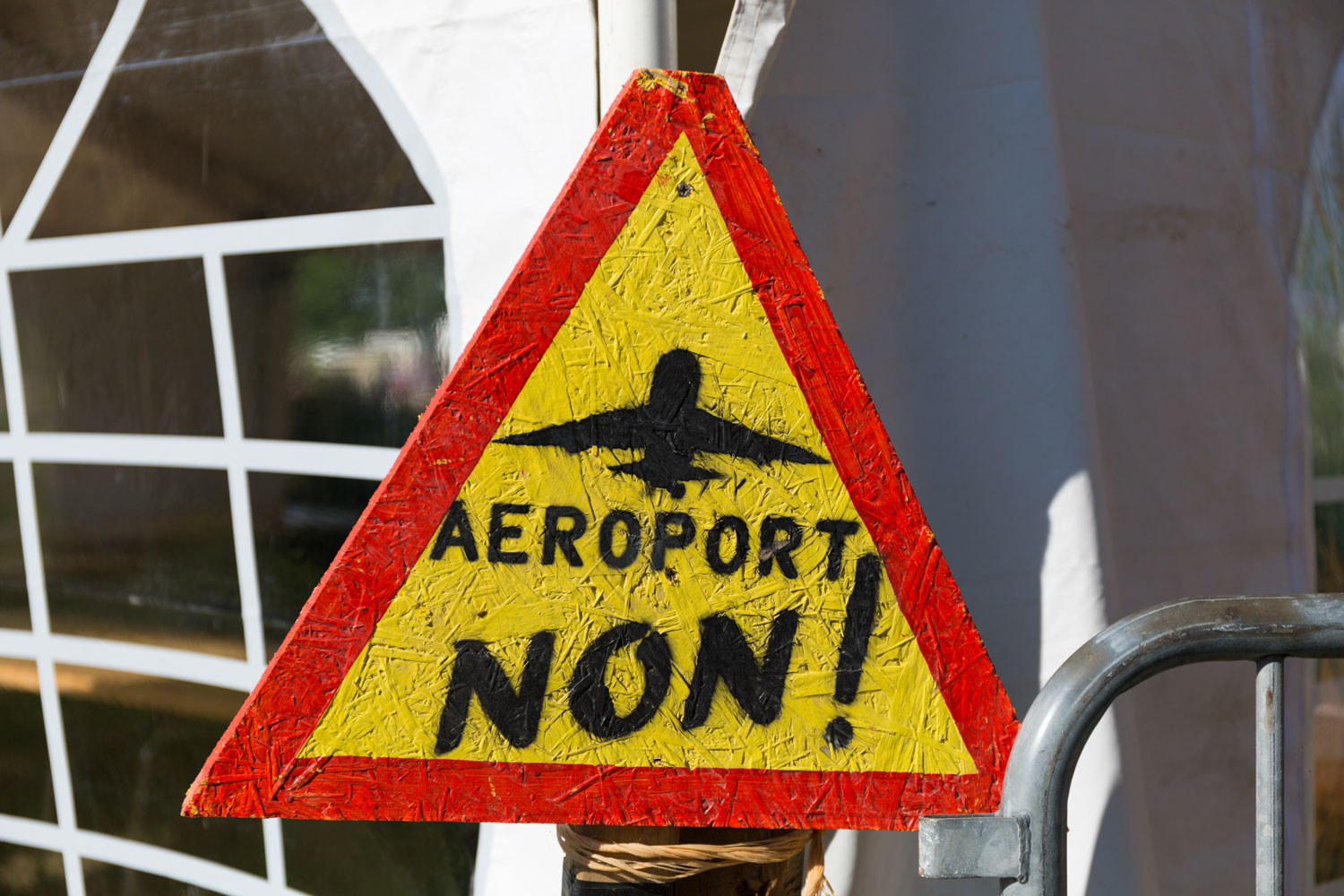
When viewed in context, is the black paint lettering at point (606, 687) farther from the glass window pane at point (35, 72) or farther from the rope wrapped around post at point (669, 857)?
the glass window pane at point (35, 72)

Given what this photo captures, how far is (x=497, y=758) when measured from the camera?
0.60 metres

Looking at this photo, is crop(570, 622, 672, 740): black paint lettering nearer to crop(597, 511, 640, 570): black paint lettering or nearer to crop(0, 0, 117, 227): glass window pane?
crop(597, 511, 640, 570): black paint lettering

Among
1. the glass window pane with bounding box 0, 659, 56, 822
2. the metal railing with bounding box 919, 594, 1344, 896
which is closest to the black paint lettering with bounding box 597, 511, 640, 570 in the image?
the metal railing with bounding box 919, 594, 1344, 896

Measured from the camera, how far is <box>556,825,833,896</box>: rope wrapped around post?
2.05 ft

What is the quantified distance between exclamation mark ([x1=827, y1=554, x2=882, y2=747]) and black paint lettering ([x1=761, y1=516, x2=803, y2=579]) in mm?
42

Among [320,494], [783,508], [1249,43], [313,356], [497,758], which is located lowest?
[497,758]

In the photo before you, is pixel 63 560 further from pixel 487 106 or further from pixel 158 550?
pixel 487 106

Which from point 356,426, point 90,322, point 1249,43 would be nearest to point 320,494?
point 356,426

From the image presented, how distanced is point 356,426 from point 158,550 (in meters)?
0.32

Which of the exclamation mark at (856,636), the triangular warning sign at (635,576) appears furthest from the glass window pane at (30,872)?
the exclamation mark at (856,636)

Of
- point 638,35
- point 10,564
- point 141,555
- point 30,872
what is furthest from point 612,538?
point 30,872

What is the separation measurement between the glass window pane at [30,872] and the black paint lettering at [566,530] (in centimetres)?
112

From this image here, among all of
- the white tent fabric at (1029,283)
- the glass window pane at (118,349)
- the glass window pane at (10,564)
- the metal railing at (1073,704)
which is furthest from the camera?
the glass window pane at (10,564)

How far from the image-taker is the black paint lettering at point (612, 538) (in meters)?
0.59
